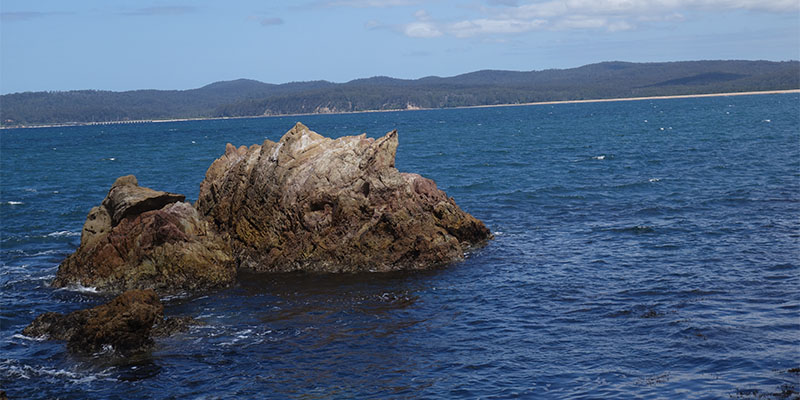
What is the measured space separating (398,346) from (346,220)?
10401 mm

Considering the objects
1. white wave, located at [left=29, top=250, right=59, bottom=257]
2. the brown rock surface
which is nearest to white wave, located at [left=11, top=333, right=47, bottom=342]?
the brown rock surface

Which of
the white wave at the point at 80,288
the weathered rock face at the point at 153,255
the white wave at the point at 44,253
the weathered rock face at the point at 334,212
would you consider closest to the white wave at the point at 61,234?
the white wave at the point at 44,253

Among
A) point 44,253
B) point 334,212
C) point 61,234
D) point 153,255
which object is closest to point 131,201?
point 153,255

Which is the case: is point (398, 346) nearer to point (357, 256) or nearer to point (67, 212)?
point (357, 256)

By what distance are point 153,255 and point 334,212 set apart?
7.05 metres

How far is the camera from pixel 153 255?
1037 inches

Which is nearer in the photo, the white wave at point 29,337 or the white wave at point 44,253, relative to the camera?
the white wave at point 29,337

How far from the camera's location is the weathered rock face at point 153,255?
85.5ft

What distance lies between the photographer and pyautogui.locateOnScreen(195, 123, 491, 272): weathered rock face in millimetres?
28047

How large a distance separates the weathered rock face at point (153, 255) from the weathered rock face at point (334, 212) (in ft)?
6.69

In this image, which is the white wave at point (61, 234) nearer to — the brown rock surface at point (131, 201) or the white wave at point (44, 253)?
the white wave at point (44, 253)

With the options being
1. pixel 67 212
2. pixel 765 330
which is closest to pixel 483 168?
pixel 67 212

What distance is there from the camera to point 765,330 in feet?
60.8

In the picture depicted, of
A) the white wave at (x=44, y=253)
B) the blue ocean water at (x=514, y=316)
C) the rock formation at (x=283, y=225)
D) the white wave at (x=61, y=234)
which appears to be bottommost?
the blue ocean water at (x=514, y=316)
